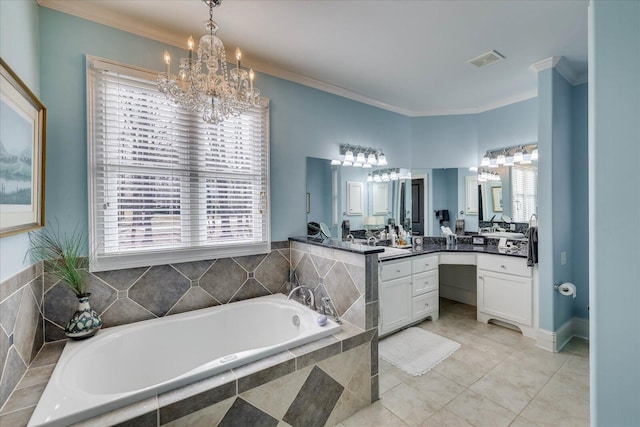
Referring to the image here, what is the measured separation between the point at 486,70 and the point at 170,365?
370cm

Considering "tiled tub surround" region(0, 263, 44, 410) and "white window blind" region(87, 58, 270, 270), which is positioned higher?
"white window blind" region(87, 58, 270, 270)

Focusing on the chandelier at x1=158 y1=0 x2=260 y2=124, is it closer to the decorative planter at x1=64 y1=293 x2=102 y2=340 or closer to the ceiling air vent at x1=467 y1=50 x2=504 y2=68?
the decorative planter at x1=64 y1=293 x2=102 y2=340

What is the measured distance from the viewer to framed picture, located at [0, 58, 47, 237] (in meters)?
→ 1.31

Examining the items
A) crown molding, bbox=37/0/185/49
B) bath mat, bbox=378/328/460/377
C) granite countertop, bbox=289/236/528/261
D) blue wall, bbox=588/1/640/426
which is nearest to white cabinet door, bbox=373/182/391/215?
granite countertop, bbox=289/236/528/261

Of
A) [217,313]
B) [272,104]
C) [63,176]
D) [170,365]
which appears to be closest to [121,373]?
[170,365]

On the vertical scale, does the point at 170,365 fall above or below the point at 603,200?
below

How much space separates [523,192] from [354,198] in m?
1.91

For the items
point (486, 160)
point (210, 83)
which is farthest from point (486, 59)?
point (210, 83)

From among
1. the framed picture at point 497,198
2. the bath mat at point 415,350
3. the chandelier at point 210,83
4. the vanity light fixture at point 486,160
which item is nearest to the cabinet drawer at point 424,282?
the bath mat at point 415,350

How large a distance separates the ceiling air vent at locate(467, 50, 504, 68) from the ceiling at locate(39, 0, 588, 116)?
47mm

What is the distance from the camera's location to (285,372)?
1672 millimetres

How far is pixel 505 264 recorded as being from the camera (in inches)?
123

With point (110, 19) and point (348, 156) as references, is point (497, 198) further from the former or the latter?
point (110, 19)

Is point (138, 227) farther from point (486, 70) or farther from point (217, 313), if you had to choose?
point (486, 70)
